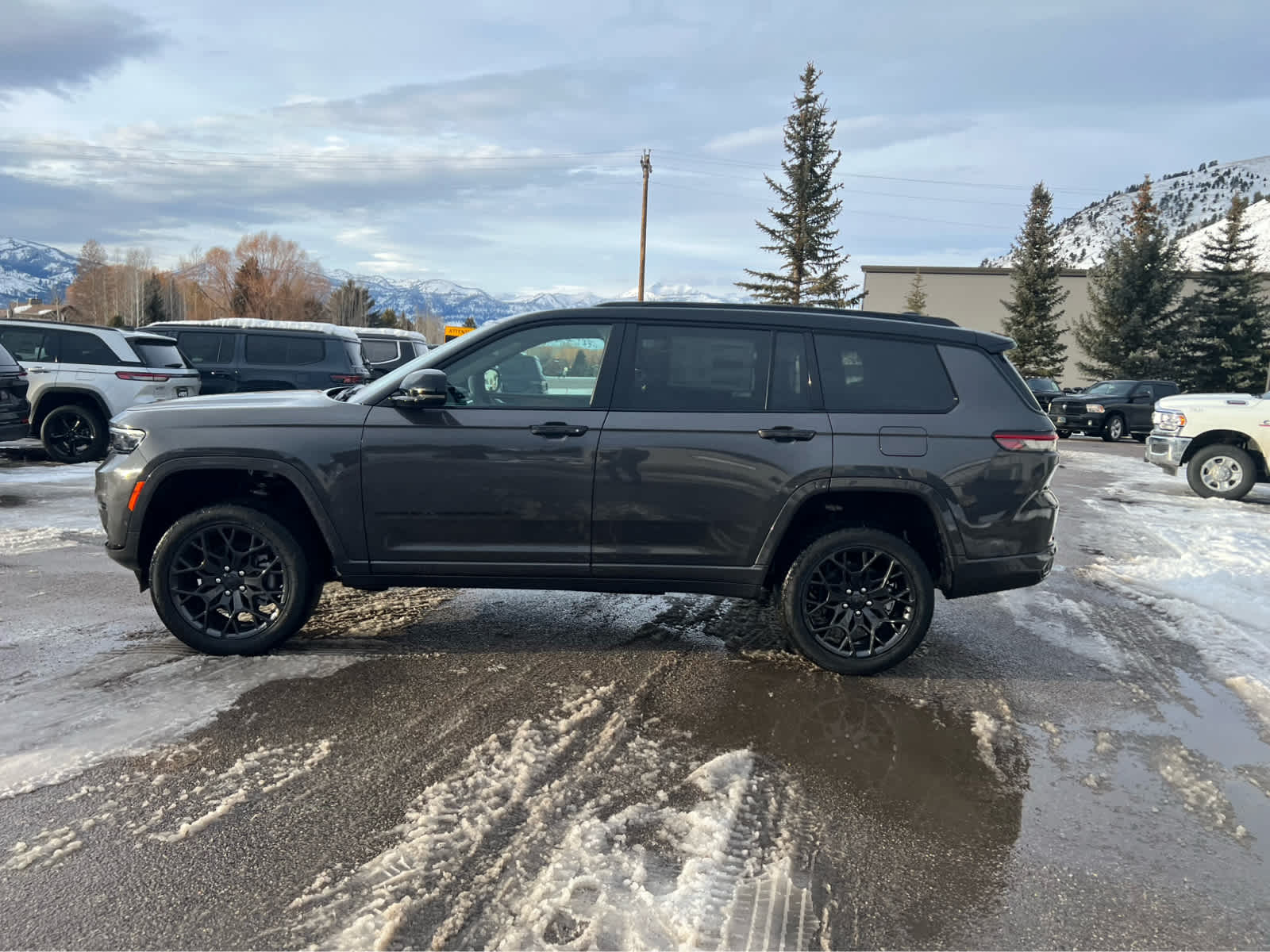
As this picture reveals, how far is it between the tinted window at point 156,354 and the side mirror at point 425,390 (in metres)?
9.27

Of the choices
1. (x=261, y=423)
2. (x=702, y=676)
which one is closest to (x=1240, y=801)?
(x=702, y=676)

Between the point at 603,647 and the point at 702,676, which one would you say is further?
the point at 603,647

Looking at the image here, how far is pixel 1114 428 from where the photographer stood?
23562 mm

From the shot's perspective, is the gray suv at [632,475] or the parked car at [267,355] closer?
the gray suv at [632,475]

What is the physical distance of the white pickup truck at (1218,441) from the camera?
11.2 meters

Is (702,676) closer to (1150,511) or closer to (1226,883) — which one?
(1226,883)

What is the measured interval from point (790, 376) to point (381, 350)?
14.7 metres

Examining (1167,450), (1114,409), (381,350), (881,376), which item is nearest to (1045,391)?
(1114,409)

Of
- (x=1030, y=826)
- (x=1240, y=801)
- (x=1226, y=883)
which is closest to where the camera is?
(x=1226, y=883)

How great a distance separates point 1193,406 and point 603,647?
10240 mm

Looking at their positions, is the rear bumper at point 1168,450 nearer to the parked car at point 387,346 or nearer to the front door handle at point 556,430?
the front door handle at point 556,430

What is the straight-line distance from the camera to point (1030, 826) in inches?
122

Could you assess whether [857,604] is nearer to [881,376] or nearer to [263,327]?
[881,376]

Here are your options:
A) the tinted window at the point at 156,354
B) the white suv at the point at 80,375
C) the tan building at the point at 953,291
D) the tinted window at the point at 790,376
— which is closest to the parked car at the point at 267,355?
the tinted window at the point at 156,354
